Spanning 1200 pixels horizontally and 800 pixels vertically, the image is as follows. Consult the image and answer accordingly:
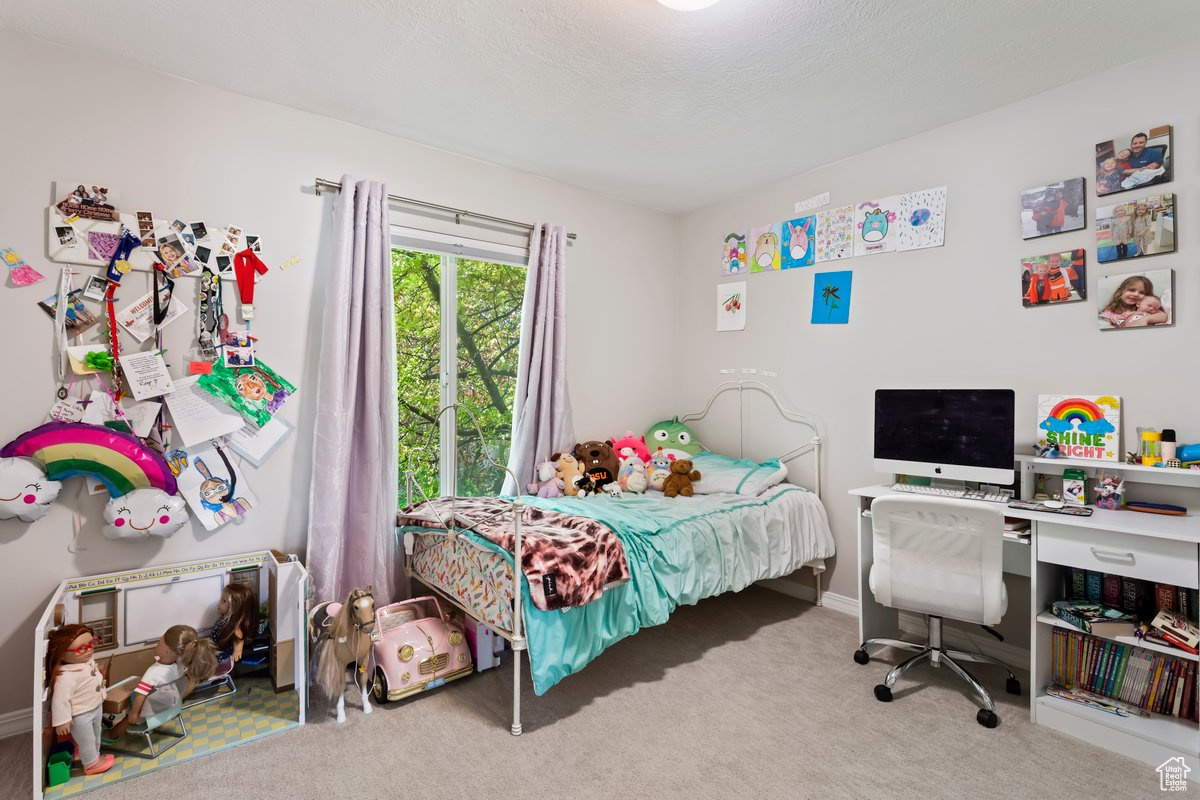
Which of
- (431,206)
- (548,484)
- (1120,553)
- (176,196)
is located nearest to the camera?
(1120,553)

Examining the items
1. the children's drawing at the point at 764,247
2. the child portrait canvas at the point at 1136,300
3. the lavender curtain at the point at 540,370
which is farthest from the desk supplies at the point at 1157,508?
the lavender curtain at the point at 540,370

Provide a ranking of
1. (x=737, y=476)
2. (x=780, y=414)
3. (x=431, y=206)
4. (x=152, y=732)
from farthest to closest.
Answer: (x=780, y=414), (x=737, y=476), (x=431, y=206), (x=152, y=732)

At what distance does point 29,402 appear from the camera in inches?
88.6

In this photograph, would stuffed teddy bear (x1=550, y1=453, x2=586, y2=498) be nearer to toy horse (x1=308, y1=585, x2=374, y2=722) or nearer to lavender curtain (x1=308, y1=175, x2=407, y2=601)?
lavender curtain (x1=308, y1=175, x2=407, y2=601)

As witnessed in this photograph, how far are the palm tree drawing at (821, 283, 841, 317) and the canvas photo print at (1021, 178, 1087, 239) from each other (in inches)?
36.7

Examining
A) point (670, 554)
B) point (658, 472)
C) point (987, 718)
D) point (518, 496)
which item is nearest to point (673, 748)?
point (670, 554)

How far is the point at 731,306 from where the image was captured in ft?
13.3

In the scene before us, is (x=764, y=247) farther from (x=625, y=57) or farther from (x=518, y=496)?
(x=518, y=496)

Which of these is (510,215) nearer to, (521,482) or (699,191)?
(699,191)

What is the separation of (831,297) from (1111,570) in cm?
188

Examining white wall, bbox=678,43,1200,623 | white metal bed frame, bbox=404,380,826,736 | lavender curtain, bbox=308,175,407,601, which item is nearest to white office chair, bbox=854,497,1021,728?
white wall, bbox=678,43,1200,623

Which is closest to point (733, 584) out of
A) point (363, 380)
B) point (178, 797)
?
point (363, 380)

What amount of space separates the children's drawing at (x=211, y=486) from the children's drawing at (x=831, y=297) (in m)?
3.15

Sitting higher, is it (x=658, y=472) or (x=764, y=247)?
(x=764, y=247)
